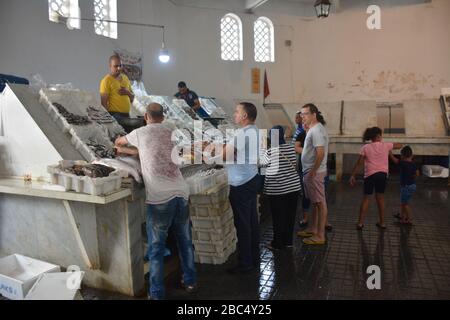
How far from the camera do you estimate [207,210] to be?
4016mm

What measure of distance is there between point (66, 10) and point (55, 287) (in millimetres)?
5881

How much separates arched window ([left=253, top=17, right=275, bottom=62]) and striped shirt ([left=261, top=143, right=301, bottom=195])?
25.5 ft

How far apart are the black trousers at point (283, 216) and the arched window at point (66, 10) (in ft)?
17.5

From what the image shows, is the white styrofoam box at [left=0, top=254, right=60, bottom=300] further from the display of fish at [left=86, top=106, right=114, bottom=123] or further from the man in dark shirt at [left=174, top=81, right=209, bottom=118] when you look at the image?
the man in dark shirt at [left=174, top=81, right=209, bottom=118]

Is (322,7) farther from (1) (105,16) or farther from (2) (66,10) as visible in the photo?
(2) (66,10)

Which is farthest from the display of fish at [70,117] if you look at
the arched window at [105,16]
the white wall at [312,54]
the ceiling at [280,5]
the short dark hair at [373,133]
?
the ceiling at [280,5]

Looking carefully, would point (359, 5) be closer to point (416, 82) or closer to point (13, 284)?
point (416, 82)

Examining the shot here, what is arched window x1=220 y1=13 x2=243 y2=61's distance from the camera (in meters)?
11.2

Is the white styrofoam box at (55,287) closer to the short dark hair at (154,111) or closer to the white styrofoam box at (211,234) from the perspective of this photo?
the white styrofoam box at (211,234)

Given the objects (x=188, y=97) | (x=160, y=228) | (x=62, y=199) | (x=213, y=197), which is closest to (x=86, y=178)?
(x=62, y=199)

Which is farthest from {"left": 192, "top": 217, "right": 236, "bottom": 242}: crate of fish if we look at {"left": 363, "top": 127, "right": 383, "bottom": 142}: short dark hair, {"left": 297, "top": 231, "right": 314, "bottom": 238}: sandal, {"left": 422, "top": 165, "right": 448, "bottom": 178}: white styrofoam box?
{"left": 422, "top": 165, "right": 448, "bottom": 178}: white styrofoam box

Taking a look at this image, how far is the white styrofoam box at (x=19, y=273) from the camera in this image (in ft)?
10.5

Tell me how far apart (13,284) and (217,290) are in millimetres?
1775

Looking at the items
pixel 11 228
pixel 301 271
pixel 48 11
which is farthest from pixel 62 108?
pixel 48 11
